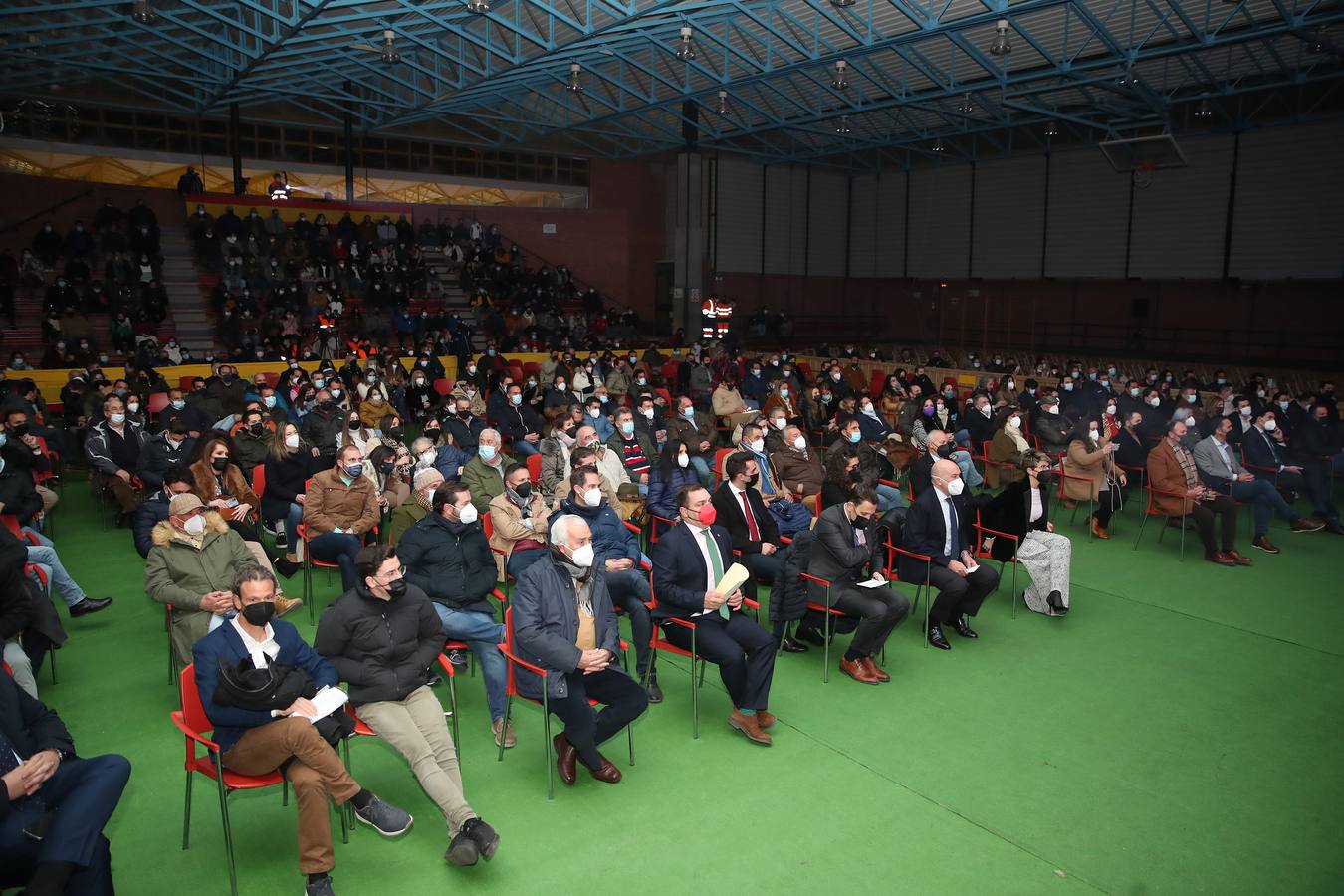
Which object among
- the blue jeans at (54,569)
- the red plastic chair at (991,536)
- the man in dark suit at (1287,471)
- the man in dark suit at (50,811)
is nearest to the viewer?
the man in dark suit at (50,811)

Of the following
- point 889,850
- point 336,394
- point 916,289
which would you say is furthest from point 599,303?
point 889,850

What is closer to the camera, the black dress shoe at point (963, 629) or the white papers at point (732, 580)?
the white papers at point (732, 580)

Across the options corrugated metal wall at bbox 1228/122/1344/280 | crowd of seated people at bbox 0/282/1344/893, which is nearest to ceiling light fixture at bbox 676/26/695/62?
crowd of seated people at bbox 0/282/1344/893

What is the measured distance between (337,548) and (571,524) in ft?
9.26

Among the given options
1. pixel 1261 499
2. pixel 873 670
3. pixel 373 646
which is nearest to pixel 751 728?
pixel 873 670

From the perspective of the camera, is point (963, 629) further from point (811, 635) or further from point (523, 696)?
point (523, 696)

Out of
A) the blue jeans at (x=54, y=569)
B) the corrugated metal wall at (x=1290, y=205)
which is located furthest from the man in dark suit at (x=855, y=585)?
the corrugated metal wall at (x=1290, y=205)

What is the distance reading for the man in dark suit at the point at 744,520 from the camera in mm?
6832

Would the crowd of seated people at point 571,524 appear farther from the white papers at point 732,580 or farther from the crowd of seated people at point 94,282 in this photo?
the crowd of seated people at point 94,282

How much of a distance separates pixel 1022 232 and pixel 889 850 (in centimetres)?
2584

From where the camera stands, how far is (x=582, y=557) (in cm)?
492

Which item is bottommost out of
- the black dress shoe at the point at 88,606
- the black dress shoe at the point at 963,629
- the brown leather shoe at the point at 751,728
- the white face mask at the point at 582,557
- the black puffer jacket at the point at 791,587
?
the brown leather shoe at the point at 751,728

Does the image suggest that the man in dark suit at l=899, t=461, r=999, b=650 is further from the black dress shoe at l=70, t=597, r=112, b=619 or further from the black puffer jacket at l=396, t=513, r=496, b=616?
the black dress shoe at l=70, t=597, r=112, b=619

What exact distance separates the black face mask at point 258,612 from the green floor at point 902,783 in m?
1.12
